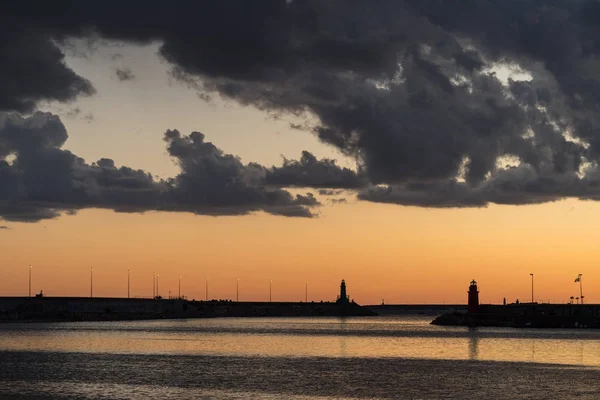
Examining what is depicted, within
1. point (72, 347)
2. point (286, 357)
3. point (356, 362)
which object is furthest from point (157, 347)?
point (356, 362)

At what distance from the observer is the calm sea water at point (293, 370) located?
207 ft

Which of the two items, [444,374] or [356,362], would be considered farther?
[356,362]

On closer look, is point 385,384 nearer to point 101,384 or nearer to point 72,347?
point 101,384

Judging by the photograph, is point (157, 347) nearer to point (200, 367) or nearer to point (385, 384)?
point (200, 367)

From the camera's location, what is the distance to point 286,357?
9931 centimetres

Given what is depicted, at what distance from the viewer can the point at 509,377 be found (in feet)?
250

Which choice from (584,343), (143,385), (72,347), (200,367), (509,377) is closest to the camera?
(143,385)

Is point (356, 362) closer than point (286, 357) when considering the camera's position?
Yes

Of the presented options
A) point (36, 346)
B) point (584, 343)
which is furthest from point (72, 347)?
point (584, 343)

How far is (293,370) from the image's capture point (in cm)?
8119

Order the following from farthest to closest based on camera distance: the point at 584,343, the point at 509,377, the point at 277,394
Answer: the point at 584,343 → the point at 509,377 → the point at 277,394

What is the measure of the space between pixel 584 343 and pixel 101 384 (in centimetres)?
8484

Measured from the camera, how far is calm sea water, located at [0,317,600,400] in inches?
2485

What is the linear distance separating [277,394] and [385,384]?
11.1 metres
